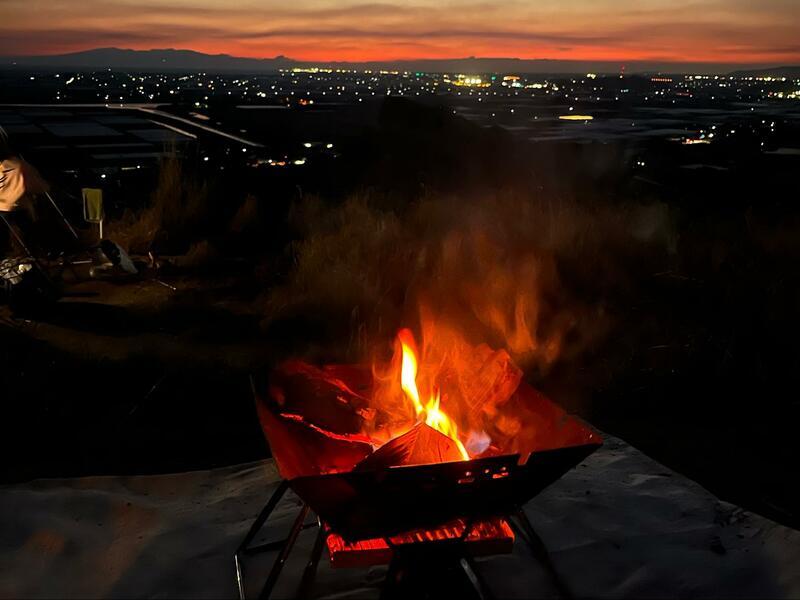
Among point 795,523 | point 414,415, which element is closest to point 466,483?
point 414,415

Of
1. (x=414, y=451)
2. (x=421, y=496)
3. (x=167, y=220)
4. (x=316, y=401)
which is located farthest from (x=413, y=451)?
(x=167, y=220)

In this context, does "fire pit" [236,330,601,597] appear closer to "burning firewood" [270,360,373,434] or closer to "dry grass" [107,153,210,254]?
"burning firewood" [270,360,373,434]

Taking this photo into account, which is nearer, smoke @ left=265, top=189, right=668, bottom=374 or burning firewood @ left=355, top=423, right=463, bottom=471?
burning firewood @ left=355, top=423, right=463, bottom=471

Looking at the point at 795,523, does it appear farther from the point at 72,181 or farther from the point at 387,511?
the point at 72,181

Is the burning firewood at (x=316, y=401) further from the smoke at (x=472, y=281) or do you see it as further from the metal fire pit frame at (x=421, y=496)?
the smoke at (x=472, y=281)

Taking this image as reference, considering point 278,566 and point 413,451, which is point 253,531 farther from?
point 413,451

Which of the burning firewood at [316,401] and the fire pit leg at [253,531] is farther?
the burning firewood at [316,401]

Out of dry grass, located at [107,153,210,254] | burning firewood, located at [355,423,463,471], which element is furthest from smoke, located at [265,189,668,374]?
burning firewood, located at [355,423,463,471]

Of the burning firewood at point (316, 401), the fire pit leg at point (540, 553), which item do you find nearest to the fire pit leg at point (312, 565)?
the burning firewood at point (316, 401)
